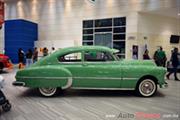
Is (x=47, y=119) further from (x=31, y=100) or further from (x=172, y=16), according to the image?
(x=172, y=16)

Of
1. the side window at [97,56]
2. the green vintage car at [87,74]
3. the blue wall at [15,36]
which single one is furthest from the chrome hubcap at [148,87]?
the blue wall at [15,36]

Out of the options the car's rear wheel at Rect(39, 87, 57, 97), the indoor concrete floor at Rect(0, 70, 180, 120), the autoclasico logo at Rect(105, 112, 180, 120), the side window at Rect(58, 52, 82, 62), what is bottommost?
the autoclasico logo at Rect(105, 112, 180, 120)

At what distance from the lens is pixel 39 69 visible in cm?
622

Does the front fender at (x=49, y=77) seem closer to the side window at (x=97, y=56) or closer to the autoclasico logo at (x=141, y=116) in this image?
the side window at (x=97, y=56)

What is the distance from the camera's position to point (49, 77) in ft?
20.2

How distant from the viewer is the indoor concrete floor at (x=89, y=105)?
458 centimetres

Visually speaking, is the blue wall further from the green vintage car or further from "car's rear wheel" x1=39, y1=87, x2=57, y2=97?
"car's rear wheel" x1=39, y1=87, x2=57, y2=97

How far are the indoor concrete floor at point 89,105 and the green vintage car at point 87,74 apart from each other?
1.07 feet

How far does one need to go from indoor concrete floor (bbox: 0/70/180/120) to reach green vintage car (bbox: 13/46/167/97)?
0.33 metres

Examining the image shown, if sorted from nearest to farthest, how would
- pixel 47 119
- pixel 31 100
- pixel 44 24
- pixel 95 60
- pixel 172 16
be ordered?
pixel 47 119 < pixel 31 100 < pixel 95 60 < pixel 172 16 < pixel 44 24

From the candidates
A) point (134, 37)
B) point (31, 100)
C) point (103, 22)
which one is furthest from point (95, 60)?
point (103, 22)

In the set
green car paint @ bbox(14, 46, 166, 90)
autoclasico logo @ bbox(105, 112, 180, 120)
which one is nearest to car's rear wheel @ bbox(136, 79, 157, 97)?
green car paint @ bbox(14, 46, 166, 90)

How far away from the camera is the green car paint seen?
6.16 meters

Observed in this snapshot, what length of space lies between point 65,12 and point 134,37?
7.39 meters
